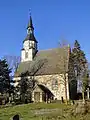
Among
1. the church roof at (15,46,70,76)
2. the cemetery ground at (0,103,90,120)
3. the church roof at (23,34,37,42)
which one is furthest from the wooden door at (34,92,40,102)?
the cemetery ground at (0,103,90,120)

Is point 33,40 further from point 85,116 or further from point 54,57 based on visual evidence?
point 85,116

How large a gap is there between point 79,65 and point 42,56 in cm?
1116

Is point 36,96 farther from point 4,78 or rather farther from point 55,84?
point 4,78

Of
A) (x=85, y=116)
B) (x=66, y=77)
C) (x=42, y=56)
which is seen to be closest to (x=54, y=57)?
(x=42, y=56)

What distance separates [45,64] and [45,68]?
1.35 metres

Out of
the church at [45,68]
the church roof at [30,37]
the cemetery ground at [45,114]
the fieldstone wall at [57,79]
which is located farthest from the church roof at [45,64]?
the cemetery ground at [45,114]

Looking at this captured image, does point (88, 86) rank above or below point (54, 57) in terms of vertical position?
below

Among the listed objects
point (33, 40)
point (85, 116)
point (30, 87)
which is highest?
point (33, 40)

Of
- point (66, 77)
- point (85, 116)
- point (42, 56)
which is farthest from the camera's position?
point (42, 56)

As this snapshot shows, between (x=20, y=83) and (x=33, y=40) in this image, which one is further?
(x=33, y=40)

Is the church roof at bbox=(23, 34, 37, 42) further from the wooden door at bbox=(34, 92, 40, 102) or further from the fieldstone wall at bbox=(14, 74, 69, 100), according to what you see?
the wooden door at bbox=(34, 92, 40, 102)

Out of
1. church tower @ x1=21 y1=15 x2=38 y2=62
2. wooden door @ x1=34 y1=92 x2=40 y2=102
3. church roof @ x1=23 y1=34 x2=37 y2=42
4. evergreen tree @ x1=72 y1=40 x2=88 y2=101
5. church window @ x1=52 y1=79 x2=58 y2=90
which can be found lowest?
wooden door @ x1=34 y1=92 x2=40 y2=102

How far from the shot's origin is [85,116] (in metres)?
20.9

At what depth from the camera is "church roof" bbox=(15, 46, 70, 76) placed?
2150 inches
